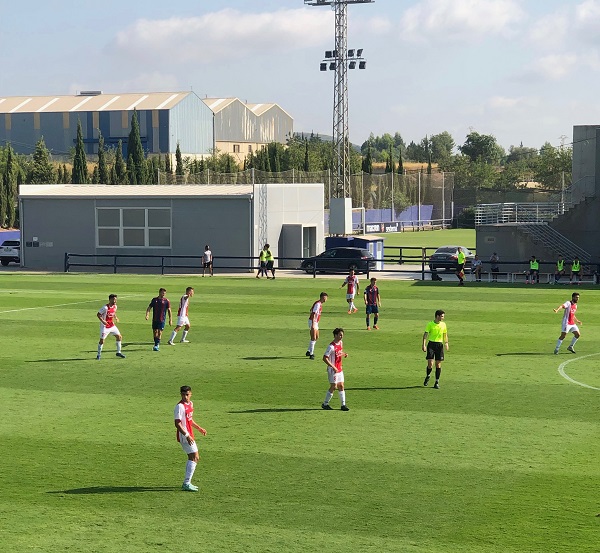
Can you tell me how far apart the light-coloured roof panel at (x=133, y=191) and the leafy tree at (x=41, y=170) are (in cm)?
4064

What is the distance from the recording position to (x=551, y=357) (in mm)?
27234

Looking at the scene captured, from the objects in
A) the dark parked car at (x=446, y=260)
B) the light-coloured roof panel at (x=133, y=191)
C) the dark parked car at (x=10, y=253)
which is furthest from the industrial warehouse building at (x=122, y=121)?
the dark parked car at (x=446, y=260)

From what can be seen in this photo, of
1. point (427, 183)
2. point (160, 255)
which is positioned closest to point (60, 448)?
point (160, 255)

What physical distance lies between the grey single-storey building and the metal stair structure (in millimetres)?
12263

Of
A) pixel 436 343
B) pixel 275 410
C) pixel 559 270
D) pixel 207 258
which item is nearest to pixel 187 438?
pixel 275 410

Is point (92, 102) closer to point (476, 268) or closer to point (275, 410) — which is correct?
point (476, 268)

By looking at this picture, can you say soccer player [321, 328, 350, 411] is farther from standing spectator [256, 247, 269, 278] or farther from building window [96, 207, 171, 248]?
building window [96, 207, 171, 248]

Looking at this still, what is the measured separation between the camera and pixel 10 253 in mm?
62938

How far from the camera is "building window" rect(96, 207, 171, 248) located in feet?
193

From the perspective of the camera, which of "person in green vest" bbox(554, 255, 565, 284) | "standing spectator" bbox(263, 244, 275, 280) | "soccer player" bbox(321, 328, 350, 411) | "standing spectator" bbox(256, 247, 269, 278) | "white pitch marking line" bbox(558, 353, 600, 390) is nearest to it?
"soccer player" bbox(321, 328, 350, 411)

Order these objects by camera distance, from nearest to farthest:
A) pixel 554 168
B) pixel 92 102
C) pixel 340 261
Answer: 1. pixel 340 261
2. pixel 554 168
3. pixel 92 102

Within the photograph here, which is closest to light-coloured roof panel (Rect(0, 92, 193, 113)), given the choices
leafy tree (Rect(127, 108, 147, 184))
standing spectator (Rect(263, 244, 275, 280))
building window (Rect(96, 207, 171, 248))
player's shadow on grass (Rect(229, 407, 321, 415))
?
leafy tree (Rect(127, 108, 147, 184))

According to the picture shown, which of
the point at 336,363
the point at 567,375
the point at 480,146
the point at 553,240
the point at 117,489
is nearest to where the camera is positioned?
the point at 117,489

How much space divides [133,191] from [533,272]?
77.8ft
